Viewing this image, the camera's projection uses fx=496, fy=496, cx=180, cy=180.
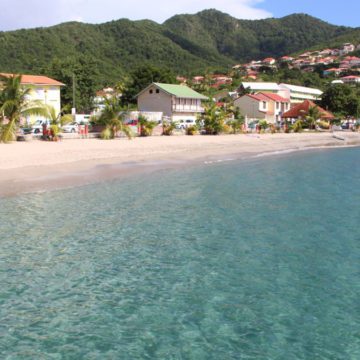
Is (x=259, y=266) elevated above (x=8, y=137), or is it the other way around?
(x=8, y=137)

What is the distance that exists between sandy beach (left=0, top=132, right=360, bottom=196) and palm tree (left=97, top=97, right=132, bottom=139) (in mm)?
1535

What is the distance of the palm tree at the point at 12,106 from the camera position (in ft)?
98.4

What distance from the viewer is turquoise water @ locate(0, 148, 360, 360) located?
7027 millimetres

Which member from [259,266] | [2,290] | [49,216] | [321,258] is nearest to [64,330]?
[2,290]

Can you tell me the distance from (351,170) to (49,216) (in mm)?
20184

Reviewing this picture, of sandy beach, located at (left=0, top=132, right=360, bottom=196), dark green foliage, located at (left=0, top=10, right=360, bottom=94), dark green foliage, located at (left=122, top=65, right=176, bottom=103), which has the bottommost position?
sandy beach, located at (left=0, top=132, right=360, bottom=196)

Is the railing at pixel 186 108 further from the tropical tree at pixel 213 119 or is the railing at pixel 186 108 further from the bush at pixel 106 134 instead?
the bush at pixel 106 134

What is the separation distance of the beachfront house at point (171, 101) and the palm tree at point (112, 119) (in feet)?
71.3

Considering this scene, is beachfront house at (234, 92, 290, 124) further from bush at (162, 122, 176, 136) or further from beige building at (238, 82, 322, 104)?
bush at (162, 122, 176, 136)

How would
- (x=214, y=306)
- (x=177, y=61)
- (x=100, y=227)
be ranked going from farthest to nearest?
1. (x=177, y=61)
2. (x=100, y=227)
3. (x=214, y=306)

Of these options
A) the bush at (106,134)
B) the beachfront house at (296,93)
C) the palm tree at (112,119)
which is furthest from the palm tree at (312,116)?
the beachfront house at (296,93)

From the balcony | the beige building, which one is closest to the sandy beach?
the balcony

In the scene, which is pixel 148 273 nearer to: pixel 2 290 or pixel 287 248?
pixel 2 290

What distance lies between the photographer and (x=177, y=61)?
167 meters
